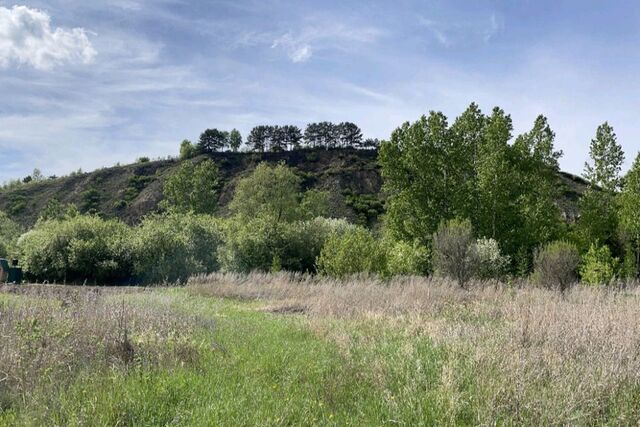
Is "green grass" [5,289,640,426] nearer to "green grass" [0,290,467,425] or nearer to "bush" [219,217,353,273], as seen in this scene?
"green grass" [0,290,467,425]

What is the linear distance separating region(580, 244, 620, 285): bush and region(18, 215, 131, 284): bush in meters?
21.9

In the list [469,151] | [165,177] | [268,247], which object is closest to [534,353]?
[268,247]

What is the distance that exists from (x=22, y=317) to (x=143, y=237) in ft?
65.4

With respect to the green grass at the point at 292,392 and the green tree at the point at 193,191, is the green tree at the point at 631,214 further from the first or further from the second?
the green tree at the point at 193,191

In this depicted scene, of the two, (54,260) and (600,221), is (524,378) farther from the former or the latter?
(600,221)

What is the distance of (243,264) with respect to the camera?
26.1m

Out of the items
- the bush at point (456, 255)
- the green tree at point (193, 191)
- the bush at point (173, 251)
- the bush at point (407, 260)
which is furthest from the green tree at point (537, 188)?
the green tree at point (193, 191)

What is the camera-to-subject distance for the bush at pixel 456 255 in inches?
720

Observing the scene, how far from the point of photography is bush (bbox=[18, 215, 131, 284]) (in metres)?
25.3

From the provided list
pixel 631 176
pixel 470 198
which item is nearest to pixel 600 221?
pixel 631 176

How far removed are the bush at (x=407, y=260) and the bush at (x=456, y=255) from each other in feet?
12.3

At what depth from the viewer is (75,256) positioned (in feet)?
82.2

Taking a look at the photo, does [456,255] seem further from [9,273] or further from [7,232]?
[7,232]

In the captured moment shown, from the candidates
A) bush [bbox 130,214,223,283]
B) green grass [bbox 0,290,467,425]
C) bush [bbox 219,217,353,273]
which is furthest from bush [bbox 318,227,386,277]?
green grass [bbox 0,290,467,425]
